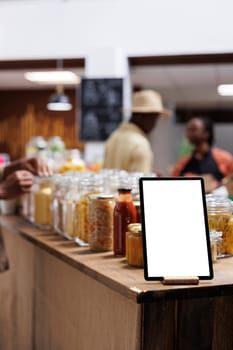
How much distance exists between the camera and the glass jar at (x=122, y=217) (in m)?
2.02

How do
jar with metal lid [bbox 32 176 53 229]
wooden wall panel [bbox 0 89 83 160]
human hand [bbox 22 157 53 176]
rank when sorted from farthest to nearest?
1. wooden wall panel [bbox 0 89 83 160]
2. human hand [bbox 22 157 53 176]
3. jar with metal lid [bbox 32 176 53 229]

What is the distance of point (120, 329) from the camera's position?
5.91ft

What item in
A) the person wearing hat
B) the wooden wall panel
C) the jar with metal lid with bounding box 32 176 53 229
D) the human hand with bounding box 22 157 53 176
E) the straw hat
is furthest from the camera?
the wooden wall panel

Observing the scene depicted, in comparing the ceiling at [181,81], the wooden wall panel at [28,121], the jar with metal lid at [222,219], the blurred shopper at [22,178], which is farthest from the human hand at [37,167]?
the wooden wall panel at [28,121]

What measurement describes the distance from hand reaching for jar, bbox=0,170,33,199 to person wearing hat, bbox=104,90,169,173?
1.35 metres

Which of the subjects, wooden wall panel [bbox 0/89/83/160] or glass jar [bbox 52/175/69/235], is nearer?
glass jar [bbox 52/175/69/235]

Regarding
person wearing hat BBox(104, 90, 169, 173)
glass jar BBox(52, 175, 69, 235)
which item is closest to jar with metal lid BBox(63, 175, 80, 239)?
glass jar BBox(52, 175, 69, 235)

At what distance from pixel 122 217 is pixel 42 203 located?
958 millimetres

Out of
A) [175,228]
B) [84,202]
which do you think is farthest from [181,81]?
[175,228]

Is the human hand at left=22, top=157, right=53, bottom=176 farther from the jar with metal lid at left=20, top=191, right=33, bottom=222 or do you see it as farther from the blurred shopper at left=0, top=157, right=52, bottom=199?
the jar with metal lid at left=20, top=191, right=33, bottom=222

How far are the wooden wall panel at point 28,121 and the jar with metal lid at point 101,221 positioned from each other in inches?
369

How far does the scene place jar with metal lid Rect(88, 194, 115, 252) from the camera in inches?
83.4

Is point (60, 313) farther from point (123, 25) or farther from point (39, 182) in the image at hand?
point (123, 25)

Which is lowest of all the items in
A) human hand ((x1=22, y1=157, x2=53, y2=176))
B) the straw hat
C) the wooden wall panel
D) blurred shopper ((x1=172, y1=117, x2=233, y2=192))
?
human hand ((x1=22, y1=157, x2=53, y2=176))
